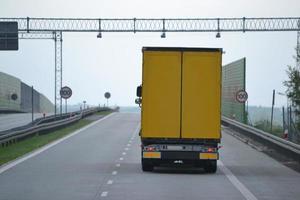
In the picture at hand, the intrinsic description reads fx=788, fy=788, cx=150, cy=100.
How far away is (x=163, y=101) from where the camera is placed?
72.8 feet

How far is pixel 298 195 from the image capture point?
1700cm

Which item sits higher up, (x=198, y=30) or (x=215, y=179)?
(x=198, y=30)

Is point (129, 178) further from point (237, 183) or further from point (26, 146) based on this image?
point (26, 146)

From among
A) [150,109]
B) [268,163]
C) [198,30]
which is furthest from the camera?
[198,30]

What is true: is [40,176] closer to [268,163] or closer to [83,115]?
[268,163]

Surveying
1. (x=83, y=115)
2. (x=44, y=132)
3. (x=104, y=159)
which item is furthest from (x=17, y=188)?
(x=83, y=115)

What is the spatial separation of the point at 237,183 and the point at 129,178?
9.28 feet

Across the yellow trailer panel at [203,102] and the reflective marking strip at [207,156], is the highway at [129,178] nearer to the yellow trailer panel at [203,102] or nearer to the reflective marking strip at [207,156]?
the reflective marking strip at [207,156]

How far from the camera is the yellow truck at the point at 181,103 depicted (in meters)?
22.1

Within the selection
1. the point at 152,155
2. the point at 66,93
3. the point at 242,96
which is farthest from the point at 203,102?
the point at 66,93

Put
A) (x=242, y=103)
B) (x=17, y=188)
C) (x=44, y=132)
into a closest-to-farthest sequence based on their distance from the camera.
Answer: (x=17, y=188) → (x=44, y=132) → (x=242, y=103)

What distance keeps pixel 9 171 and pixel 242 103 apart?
26923mm

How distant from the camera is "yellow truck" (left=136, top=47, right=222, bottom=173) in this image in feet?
72.4

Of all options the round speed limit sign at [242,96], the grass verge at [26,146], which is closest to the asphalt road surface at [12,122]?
the grass verge at [26,146]
